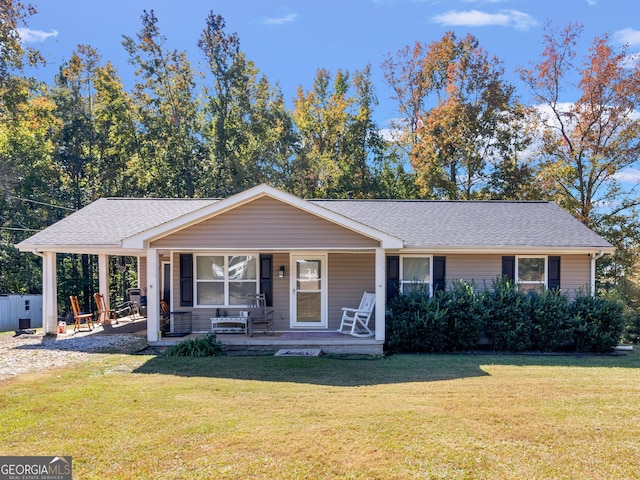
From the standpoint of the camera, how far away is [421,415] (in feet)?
17.9

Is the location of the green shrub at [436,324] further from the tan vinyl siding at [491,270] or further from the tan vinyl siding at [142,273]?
the tan vinyl siding at [142,273]

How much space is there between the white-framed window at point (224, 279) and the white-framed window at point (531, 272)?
630 cm

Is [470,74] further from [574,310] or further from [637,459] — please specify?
[637,459]

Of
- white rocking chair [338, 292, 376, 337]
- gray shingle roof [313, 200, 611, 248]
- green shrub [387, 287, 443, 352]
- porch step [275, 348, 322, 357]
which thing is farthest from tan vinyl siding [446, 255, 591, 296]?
porch step [275, 348, 322, 357]

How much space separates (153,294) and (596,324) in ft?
30.8

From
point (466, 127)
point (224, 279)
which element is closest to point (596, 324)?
point (224, 279)

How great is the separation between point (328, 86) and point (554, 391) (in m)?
22.2

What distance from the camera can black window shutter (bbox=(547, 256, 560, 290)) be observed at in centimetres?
1179

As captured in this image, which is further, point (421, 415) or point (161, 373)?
point (161, 373)

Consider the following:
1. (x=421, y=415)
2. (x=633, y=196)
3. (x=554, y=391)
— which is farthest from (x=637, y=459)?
(x=633, y=196)

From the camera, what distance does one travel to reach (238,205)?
10367mm

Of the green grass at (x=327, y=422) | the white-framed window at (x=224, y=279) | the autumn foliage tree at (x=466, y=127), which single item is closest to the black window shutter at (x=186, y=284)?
the white-framed window at (x=224, y=279)

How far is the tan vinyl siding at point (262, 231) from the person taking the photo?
1029 cm

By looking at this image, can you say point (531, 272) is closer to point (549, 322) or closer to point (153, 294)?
point (549, 322)
